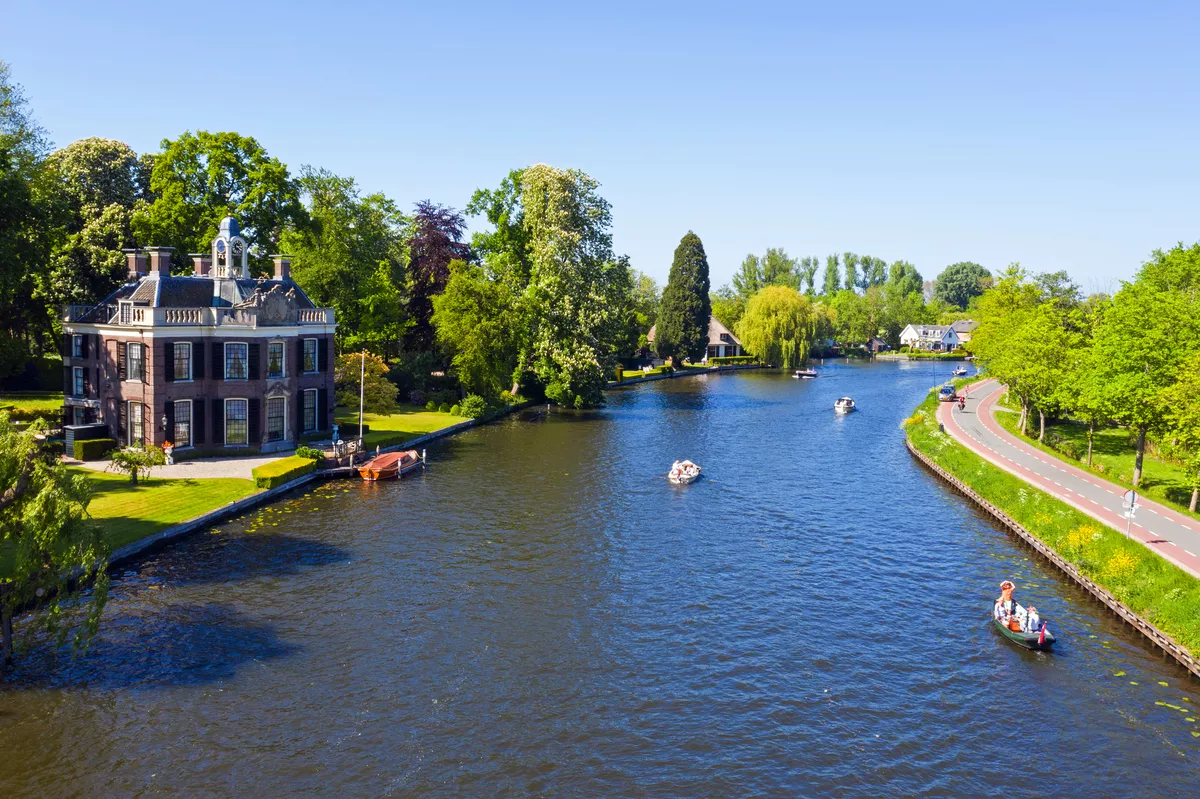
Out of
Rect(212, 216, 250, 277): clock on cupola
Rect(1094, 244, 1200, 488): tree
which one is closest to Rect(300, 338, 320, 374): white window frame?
Rect(212, 216, 250, 277): clock on cupola

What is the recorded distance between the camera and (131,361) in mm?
60281

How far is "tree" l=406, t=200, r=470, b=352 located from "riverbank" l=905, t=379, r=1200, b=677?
63101 mm

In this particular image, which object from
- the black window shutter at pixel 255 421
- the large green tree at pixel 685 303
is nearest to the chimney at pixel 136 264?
the black window shutter at pixel 255 421

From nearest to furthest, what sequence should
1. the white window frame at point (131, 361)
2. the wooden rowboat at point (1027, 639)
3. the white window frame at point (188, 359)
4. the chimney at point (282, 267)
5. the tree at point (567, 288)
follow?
the wooden rowboat at point (1027, 639), the white window frame at point (131, 361), the white window frame at point (188, 359), the chimney at point (282, 267), the tree at point (567, 288)

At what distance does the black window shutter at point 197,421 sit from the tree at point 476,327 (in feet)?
107

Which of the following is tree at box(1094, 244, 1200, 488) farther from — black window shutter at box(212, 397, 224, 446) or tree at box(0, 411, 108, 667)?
black window shutter at box(212, 397, 224, 446)

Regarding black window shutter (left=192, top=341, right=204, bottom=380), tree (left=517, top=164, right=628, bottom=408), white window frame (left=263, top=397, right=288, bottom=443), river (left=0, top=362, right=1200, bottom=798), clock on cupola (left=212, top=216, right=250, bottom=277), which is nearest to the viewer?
river (left=0, top=362, right=1200, bottom=798)

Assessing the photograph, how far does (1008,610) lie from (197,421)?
50995 mm

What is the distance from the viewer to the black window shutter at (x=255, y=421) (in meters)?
62.8

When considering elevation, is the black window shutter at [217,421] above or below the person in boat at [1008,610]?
above

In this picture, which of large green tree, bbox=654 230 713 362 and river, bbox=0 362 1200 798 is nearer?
river, bbox=0 362 1200 798

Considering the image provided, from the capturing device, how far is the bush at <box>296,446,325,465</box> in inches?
2406

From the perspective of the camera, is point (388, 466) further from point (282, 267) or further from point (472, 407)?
point (472, 407)

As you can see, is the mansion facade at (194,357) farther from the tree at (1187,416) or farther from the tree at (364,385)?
the tree at (1187,416)
